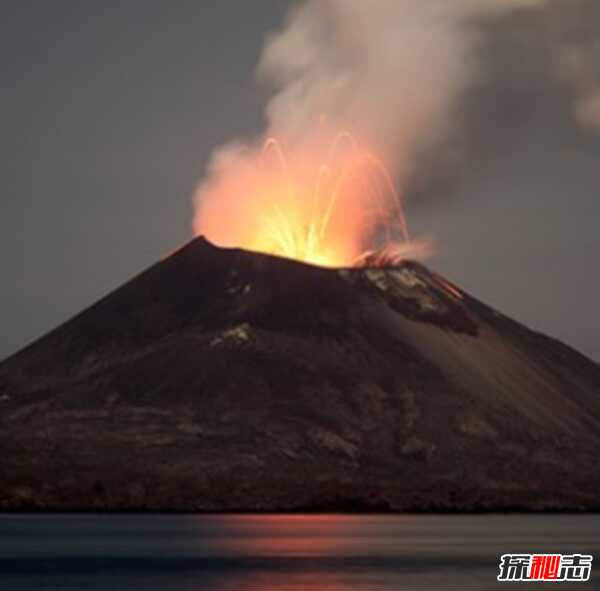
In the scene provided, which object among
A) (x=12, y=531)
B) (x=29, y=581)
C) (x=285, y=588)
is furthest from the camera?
(x=12, y=531)

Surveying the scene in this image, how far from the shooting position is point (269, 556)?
13750 cm

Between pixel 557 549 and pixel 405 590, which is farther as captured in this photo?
pixel 557 549

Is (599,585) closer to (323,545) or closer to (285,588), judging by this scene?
(285,588)

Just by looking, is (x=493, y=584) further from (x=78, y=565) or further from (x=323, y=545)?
(x=323, y=545)

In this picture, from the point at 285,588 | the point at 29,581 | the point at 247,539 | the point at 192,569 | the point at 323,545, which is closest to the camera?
the point at 285,588

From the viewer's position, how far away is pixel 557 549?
14162cm

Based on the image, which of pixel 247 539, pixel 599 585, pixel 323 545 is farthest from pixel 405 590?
pixel 247 539

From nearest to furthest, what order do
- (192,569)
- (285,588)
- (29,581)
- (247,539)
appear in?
(285,588) → (29,581) → (192,569) → (247,539)

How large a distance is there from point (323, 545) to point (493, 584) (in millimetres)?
51484

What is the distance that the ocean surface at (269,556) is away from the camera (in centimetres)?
10831

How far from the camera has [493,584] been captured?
344ft

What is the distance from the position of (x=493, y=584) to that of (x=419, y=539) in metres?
67.0

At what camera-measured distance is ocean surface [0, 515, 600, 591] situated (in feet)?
355

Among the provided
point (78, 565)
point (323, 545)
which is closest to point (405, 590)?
point (78, 565)
